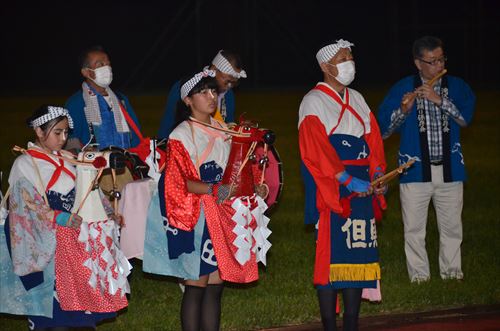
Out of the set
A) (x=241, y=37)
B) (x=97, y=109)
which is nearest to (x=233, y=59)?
(x=97, y=109)

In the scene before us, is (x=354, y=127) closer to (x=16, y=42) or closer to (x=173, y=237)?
(x=173, y=237)

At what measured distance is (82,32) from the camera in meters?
36.2

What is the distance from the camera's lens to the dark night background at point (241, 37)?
1305 inches

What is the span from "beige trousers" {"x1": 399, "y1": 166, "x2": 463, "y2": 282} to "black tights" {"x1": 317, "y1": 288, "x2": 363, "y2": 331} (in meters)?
2.29

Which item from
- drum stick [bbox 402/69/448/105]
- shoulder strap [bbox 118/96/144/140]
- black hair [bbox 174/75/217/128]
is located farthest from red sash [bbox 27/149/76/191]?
drum stick [bbox 402/69/448/105]

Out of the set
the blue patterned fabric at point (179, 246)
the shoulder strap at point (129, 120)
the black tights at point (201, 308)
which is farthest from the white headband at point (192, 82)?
the shoulder strap at point (129, 120)

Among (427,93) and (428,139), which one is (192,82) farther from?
(428,139)

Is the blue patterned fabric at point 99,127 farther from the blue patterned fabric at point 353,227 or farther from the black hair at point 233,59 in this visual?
the blue patterned fabric at point 353,227

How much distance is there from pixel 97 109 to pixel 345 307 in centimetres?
275

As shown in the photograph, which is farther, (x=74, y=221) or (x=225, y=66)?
(x=225, y=66)

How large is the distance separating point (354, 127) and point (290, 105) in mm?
21142

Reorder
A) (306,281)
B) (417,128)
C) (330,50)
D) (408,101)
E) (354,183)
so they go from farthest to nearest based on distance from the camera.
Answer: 1. (306,281)
2. (417,128)
3. (408,101)
4. (330,50)
5. (354,183)

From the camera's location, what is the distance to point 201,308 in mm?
6859

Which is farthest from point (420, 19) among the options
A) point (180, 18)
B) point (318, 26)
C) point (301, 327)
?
point (301, 327)
